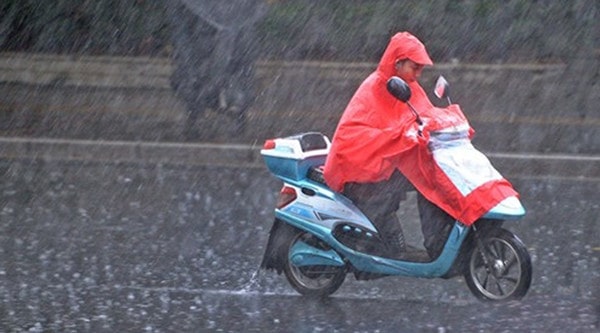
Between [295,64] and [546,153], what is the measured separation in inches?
262

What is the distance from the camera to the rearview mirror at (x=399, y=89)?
7.60 metres

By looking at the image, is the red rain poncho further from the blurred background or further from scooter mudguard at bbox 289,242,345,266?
the blurred background

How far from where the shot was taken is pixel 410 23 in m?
21.9

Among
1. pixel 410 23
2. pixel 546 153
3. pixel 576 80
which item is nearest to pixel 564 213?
pixel 546 153

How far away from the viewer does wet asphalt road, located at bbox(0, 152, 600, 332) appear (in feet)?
25.1

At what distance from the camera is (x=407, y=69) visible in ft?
25.9

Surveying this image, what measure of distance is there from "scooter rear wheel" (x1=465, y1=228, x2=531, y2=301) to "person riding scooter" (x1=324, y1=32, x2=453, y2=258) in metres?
0.24

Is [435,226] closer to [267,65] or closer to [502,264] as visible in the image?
[502,264]

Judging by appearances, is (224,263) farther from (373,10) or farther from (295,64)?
(373,10)

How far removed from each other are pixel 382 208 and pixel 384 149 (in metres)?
0.48

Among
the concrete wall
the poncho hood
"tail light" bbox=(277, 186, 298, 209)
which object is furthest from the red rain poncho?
the concrete wall

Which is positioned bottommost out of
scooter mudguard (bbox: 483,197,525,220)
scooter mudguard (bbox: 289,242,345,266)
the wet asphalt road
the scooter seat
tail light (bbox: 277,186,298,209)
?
the wet asphalt road

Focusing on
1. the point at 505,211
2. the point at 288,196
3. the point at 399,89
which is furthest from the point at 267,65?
the point at 505,211

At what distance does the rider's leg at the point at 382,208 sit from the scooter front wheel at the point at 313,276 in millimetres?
358
